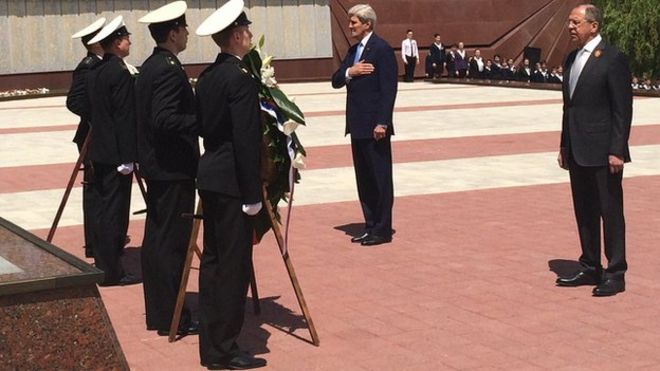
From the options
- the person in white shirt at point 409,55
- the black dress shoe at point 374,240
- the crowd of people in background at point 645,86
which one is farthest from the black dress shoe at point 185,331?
the person in white shirt at point 409,55

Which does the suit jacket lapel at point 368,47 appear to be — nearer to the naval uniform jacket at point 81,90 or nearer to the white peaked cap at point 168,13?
the naval uniform jacket at point 81,90

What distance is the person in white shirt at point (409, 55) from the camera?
124 feet

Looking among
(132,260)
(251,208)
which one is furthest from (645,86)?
(251,208)

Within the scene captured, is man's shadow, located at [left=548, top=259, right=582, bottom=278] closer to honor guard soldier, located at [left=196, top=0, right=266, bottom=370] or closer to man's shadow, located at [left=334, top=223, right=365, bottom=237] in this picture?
man's shadow, located at [left=334, top=223, right=365, bottom=237]

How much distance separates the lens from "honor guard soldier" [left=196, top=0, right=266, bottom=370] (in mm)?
6223

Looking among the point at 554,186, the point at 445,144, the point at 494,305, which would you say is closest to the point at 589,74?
the point at 494,305

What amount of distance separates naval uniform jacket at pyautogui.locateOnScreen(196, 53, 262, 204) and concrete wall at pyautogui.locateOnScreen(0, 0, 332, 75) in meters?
29.9

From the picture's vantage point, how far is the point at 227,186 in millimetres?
6277

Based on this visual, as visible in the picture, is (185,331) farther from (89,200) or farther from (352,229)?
(352,229)

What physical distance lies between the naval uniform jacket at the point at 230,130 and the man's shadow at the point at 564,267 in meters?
2.86

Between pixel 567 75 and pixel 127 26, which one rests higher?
pixel 567 75

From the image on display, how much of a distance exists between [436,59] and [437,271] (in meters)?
30.4

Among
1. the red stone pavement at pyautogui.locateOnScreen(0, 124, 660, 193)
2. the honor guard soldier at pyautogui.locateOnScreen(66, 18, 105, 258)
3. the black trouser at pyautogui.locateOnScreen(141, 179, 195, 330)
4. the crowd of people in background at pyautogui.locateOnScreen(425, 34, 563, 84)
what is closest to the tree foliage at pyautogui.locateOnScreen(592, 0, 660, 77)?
the crowd of people in background at pyautogui.locateOnScreen(425, 34, 563, 84)

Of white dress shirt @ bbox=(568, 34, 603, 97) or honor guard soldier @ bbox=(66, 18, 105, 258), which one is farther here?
honor guard soldier @ bbox=(66, 18, 105, 258)
